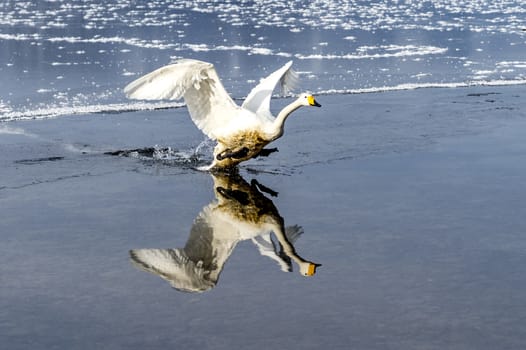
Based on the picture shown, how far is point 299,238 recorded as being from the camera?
811 centimetres

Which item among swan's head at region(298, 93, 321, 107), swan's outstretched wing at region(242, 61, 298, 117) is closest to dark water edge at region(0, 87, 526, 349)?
swan's outstretched wing at region(242, 61, 298, 117)

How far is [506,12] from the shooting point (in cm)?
3684

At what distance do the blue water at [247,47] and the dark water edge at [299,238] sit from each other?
12.7ft

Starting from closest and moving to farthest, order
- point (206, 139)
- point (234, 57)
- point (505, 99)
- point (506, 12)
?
point (206, 139)
point (505, 99)
point (234, 57)
point (506, 12)

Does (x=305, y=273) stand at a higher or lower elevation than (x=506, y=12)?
higher

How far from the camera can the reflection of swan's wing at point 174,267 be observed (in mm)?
6938

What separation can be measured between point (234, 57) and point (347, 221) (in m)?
13.9

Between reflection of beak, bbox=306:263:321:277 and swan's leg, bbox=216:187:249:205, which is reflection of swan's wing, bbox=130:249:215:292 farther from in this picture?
swan's leg, bbox=216:187:249:205

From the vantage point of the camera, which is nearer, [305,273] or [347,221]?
[305,273]

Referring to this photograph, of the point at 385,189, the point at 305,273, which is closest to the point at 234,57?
the point at 385,189

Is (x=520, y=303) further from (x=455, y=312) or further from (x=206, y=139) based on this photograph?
(x=206, y=139)

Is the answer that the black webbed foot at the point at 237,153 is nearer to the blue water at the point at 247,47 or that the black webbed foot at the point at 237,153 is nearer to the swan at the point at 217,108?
the swan at the point at 217,108

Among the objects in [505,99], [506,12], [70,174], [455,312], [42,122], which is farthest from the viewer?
[506,12]

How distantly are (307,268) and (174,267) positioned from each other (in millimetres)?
1045
